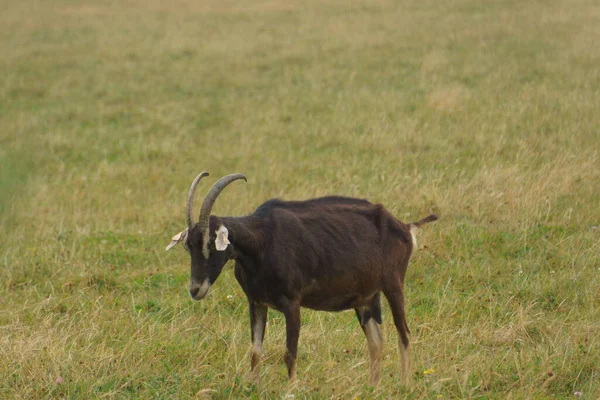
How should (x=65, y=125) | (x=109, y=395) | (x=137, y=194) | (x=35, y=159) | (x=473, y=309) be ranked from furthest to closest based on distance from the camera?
(x=65, y=125) → (x=35, y=159) → (x=137, y=194) → (x=473, y=309) → (x=109, y=395)

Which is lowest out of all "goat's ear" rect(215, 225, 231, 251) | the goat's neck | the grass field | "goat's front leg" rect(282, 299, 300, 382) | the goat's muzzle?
the grass field

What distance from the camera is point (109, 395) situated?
4.97 meters

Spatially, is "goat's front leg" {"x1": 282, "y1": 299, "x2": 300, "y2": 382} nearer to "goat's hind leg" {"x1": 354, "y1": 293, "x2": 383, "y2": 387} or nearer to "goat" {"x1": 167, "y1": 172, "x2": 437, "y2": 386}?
"goat" {"x1": 167, "y1": 172, "x2": 437, "y2": 386}

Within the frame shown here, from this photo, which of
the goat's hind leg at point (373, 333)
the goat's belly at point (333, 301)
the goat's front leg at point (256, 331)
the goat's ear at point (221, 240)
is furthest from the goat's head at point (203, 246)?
the goat's hind leg at point (373, 333)

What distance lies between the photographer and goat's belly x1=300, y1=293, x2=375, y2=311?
5.24 metres

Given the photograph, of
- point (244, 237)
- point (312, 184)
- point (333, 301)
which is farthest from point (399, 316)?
point (312, 184)

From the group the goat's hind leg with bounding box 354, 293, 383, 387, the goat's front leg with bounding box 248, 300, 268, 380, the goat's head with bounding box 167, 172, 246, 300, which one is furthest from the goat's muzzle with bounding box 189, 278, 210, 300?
the goat's hind leg with bounding box 354, 293, 383, 387

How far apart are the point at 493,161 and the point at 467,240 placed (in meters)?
2.68

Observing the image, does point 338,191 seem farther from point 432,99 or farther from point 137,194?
point 432,99

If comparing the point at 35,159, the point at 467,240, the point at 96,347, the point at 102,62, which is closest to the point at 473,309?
the point at 467,240

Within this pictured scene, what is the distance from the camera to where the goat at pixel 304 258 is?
189 inches

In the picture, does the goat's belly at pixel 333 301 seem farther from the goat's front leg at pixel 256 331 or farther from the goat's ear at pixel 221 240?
the goat's ear at pixel 221 240

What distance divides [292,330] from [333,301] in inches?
17.2

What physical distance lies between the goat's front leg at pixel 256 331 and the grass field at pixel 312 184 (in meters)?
0.15
